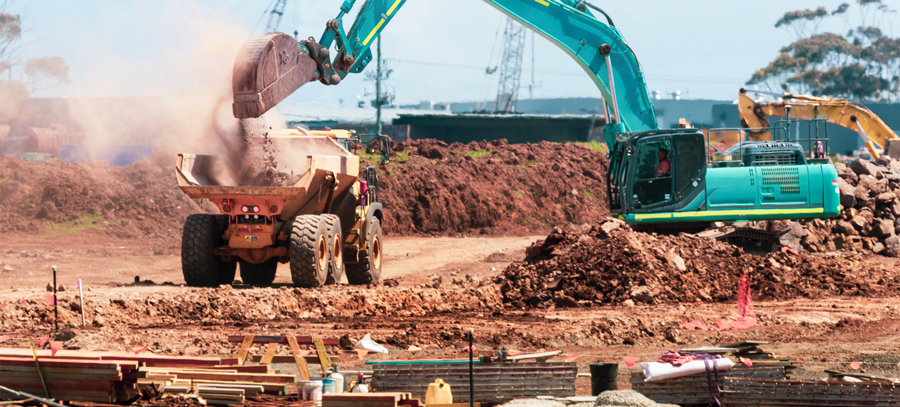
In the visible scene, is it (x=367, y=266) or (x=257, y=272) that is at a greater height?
(x=367, y=266)

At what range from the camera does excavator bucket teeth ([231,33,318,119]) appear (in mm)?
10328

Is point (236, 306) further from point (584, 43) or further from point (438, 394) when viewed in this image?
point (584, 43)

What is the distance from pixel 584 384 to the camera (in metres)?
7.45

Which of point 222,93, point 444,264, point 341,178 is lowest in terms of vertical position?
point 444,264

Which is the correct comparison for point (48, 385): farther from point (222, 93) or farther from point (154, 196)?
point (154, 196)

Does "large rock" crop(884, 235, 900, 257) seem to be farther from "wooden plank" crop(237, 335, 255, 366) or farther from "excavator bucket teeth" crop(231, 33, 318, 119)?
"wooden plank" crop(237, 335, 255, 366)

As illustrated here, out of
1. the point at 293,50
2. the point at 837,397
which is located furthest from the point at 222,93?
the point at 837,397

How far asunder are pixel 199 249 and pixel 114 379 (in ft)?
21.0

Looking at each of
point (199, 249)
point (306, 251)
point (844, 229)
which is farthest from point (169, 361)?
point (844, 229)

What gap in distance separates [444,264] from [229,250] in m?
6.97

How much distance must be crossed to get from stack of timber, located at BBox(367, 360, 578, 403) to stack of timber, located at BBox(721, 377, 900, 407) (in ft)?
4.34

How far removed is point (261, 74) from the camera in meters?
10.4

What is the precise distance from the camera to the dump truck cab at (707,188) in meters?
13.9

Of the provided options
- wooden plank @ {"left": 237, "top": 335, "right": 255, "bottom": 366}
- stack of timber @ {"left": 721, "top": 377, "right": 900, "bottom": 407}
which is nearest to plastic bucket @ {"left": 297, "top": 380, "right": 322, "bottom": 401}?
wooden plank @ {"left": 237, "top": 335, "right": 255, "bottom": 366}
